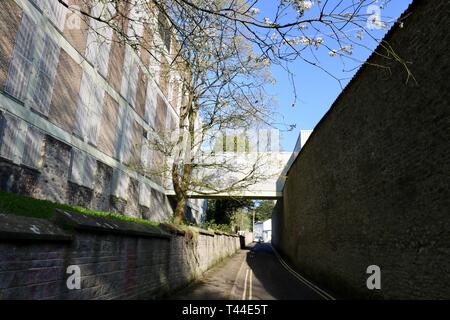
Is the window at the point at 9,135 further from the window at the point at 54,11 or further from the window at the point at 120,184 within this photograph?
the window at the point at 120,184

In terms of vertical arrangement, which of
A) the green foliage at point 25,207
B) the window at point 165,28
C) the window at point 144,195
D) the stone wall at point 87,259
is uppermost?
the window at point 165,28

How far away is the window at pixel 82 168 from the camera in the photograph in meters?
15.1

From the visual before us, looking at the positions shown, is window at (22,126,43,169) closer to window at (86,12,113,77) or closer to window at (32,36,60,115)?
window at (32,36,60,115)

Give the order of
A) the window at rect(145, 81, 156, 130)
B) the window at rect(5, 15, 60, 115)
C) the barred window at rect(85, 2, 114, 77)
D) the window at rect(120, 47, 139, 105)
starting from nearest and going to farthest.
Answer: the window at rect(5, 15, 60, 115) < the barred window at rect(85, 2, 114, 77) < the window at rect(120, 47, 139, 105) < the window at rect(145, 81, 156, 130)

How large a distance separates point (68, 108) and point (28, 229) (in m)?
12.4

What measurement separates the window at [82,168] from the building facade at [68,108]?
0.04 m

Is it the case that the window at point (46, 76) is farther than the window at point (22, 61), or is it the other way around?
the window at point (46, 76)

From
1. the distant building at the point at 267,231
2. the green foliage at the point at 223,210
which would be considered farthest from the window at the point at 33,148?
the distant building at the point at 267,231

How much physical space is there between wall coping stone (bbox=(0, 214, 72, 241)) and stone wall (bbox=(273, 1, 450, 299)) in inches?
245

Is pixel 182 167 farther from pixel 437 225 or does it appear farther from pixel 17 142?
pixel 437 225

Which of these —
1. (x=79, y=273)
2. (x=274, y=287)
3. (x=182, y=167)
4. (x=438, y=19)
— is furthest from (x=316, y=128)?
(x=79, y=273)

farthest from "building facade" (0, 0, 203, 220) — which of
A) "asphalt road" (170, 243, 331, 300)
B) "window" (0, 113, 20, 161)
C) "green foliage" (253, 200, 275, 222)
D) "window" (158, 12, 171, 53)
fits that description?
"green foliage" (253, 200, 275, 222)

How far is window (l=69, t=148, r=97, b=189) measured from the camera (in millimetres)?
15148

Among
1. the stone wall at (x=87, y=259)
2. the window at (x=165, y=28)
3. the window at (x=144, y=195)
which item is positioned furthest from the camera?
the window at (x=144, y=195)
